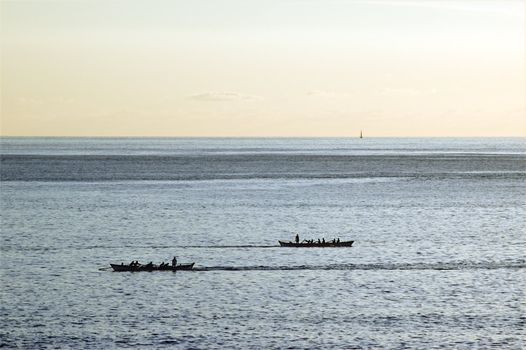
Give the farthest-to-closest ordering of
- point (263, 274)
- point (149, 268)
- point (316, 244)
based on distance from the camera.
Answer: point (316, 244) < point (149, 268) < point (263, 274)

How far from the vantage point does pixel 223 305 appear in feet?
185

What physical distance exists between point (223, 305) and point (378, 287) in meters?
11.6

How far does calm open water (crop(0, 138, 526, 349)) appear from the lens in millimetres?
50281

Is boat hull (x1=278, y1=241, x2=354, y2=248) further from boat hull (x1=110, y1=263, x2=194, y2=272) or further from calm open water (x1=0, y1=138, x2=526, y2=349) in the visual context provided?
boat hull (x1=110, y1=263, x2=194, y2=272)

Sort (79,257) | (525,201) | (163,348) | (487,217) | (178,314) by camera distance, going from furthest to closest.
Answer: (525,201), (487,217), (79,257), (178,314), (163,348)

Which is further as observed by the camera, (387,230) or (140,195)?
(140,195)

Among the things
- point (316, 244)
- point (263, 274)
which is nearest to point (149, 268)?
point (263, 274)

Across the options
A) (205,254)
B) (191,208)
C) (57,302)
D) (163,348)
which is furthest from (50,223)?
(163,348)

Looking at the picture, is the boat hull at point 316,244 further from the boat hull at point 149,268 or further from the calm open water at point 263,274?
the boat hull at point 149,268

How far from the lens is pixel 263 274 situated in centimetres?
6650

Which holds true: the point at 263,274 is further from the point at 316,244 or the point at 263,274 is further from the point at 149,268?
the point at 316,244

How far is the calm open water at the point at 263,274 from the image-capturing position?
50281 millimetres

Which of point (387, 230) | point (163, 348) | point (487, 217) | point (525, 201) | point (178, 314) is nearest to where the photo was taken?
point (163, 348)

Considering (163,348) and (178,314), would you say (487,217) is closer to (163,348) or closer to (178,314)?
(178,314)
